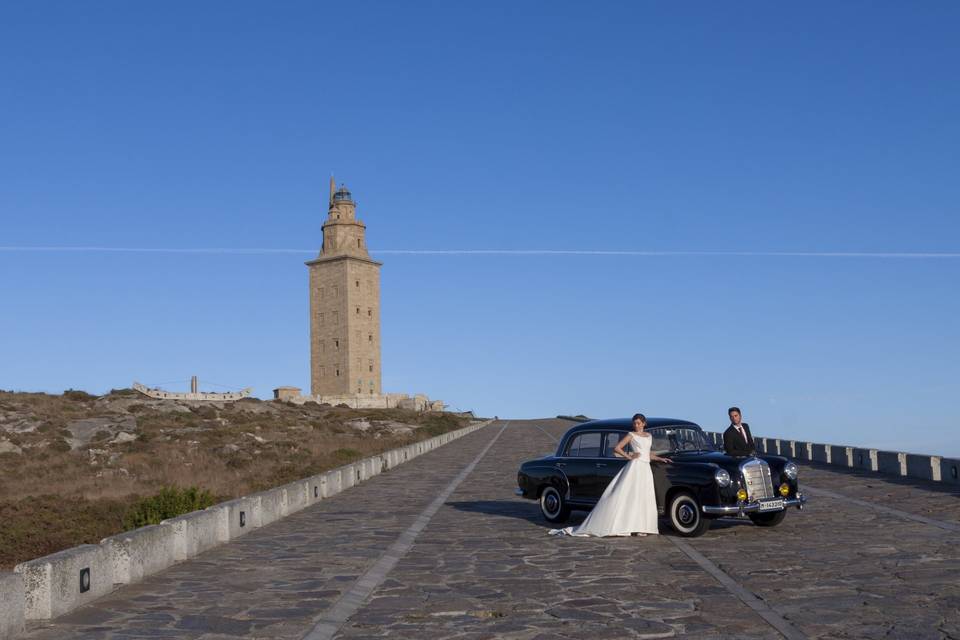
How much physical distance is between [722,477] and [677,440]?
143cm

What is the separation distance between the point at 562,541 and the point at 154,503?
767 cm

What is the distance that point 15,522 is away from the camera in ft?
68.5

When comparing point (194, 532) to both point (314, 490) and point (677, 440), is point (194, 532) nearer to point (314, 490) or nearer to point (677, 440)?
point (677, 440)

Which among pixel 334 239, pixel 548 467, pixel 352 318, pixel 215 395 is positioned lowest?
pixel 548 467

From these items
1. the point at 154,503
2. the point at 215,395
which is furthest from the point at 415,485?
the point at 215,395

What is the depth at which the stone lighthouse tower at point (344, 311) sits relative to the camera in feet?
414

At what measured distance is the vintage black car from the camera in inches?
534

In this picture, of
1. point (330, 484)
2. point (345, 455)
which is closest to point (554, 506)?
point (330, 484)

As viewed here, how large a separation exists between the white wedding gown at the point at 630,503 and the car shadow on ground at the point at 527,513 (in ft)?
2.06

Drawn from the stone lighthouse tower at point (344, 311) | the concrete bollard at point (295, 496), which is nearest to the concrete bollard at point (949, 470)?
the concrete bollard at point (295, 496)

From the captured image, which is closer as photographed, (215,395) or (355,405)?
(215,395)

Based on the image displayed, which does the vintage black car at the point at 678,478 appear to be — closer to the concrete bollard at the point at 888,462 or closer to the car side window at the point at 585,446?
the car side window at the point at 585,446

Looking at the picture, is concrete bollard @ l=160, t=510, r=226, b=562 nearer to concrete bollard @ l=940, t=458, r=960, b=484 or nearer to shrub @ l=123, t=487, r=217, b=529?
shrub @ l=123, t=487, r=217, b=529

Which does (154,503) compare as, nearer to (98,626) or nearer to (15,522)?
(15,522)
